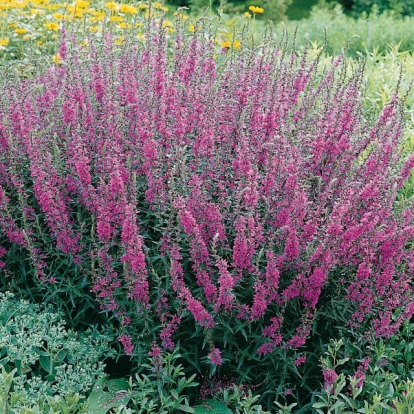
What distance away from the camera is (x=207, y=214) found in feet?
10.7

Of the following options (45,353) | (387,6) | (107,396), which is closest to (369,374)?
(107,396)

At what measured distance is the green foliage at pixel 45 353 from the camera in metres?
3.21

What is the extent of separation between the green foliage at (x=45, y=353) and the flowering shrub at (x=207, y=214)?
0.19m

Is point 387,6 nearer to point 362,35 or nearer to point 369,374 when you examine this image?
point 362,35

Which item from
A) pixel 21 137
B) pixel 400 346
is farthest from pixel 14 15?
pixel 400 346

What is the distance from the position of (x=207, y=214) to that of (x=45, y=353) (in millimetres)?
1213

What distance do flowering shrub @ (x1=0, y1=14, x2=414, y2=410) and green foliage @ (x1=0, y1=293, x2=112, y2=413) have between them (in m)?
0.19

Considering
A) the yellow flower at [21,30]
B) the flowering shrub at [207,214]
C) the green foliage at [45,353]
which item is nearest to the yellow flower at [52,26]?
the yellow flower at [21,30]

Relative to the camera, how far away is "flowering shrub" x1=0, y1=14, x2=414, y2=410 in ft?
10.4

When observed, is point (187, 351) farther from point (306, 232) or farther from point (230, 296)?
point (306, 232)

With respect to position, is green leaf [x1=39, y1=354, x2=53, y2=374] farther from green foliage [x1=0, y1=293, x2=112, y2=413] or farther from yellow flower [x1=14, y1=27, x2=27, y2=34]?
yellow flower [x1=14, y1=27, x2=27, y2=34]

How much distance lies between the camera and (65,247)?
3.52m

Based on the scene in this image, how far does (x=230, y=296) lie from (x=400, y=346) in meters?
1.25

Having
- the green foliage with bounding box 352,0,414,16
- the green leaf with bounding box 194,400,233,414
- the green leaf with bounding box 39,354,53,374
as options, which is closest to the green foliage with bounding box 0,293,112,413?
the green leaf with bounding box 39,354,53,374
